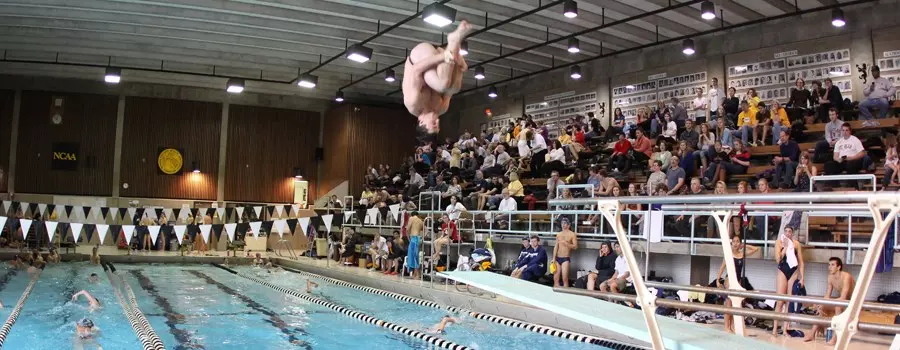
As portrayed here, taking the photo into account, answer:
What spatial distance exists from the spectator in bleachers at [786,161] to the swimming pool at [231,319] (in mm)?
4078

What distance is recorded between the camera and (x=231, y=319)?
32.2 feet

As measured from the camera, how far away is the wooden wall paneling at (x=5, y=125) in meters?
21.7

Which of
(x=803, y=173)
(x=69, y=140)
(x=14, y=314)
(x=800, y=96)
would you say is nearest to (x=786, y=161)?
(x=803, y=173)

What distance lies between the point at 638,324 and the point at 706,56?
525 inches

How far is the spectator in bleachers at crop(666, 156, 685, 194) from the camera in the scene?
35.4 ft

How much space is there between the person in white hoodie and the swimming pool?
699 cm

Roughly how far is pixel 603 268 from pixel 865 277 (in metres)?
7.60

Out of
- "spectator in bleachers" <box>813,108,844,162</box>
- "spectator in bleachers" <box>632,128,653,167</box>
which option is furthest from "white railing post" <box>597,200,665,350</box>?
"spectator in bleachers" <box>632,128,653,167</box>

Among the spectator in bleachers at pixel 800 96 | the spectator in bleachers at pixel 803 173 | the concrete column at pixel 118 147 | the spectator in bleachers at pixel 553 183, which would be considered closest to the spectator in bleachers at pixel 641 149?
the spectator in bleachers at pixel 553 183

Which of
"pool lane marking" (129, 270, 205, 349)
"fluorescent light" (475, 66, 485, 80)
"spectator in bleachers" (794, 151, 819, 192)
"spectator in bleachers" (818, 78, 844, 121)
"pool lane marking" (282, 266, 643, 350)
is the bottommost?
"pool lane marking" (129, 270, 205, 349)

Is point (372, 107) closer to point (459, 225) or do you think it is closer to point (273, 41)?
point (273, 41)

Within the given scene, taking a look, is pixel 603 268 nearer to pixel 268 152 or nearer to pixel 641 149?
pixel 641 149

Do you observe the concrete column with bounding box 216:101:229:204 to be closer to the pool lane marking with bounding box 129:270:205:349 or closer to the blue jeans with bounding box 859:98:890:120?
the pool lane marking with bounding box 129:270:205:349

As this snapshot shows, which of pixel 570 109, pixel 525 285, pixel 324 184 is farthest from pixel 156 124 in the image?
pixel 525 285
